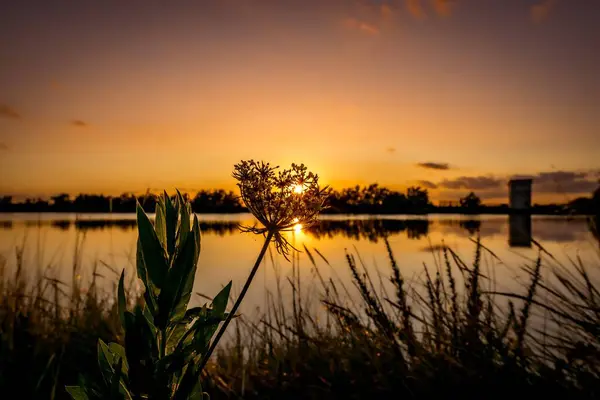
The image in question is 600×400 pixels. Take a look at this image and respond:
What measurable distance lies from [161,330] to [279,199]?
1.95ft

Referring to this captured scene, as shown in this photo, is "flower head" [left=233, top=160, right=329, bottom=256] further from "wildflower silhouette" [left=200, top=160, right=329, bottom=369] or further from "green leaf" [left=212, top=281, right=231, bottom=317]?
"green leaf" [left=212, top=281, right=231, bottom=317]

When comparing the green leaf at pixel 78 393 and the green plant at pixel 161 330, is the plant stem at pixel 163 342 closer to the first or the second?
the green plant at pixel 161 330

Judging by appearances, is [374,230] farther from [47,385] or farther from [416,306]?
[47,385]

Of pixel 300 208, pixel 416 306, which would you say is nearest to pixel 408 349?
pixel 416 306

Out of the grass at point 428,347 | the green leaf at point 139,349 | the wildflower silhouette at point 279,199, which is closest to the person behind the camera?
the green leaf at point 139,349

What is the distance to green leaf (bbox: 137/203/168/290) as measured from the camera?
2.03 feet

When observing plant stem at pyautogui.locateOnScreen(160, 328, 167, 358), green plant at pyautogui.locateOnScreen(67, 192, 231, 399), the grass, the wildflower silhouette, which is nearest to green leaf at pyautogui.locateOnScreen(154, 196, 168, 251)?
green plant at pyautogui.locateOnScreen(67, 192, 231, 399)

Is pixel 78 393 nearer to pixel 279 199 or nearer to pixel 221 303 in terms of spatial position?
pixel 221 303

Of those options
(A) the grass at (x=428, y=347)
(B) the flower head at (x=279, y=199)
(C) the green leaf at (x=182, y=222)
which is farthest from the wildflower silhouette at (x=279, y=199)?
(A) the grass at (x=428, y=347)

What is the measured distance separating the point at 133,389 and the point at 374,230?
15.2ft

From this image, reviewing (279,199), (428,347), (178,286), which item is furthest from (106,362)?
(428,347)

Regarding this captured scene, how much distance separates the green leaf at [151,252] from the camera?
618 millimetres

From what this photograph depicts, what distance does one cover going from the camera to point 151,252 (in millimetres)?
625

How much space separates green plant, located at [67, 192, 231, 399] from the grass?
8.34 ft
